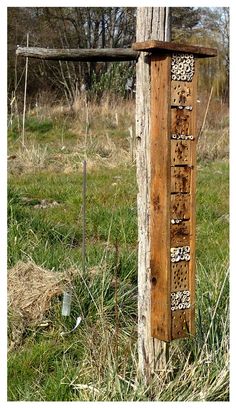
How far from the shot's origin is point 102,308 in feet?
9.37

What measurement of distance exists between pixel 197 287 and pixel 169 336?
3.01 feet

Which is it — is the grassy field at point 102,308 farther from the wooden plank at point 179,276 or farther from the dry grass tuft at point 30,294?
the wooden plank at point 179,276

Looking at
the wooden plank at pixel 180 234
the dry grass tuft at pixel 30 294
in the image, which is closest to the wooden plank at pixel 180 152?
the wooden plank at pixel 180 234

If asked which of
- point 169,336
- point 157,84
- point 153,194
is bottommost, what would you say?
point 169,336

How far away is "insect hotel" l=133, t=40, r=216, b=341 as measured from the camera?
229cm

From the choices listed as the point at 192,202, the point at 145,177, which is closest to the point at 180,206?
the point at 192,202

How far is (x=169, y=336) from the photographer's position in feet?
7.73

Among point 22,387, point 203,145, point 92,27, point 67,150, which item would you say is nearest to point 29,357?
point 22,387

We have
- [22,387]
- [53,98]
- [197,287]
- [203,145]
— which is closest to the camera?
[22,387]

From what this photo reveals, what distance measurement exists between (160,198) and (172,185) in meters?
0.07

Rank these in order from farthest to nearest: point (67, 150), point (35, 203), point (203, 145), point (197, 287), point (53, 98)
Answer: point (53, 98) → point (203, 145) → point (67, 150) → point (35, 203) → point (197, 287)

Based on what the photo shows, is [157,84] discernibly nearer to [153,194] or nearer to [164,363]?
[153,194]

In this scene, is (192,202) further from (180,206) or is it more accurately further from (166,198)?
(166,198)

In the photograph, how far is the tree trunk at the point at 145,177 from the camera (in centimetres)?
239
